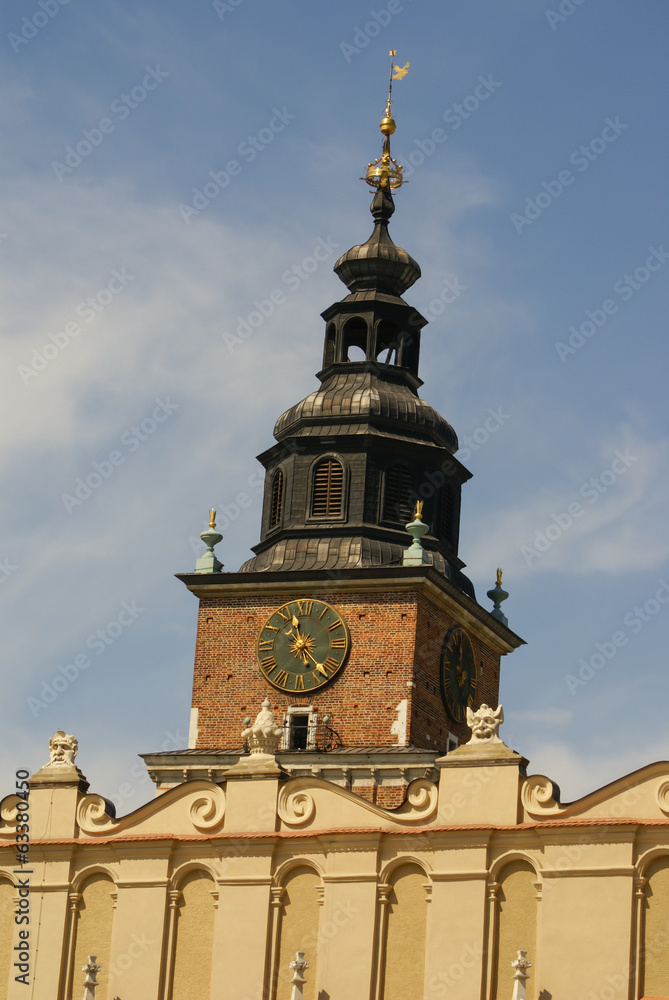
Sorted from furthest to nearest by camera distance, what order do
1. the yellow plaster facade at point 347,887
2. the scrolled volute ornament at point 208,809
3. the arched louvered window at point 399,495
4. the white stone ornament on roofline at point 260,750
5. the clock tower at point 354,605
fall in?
1. the arched louvered window at point 399,495
2. the clock tower at point 354,605
3. the white stone ornament on roofline at point 260,750
4. the scrolled volute ornament at point 208,809
5. the yellow plaster facade at point 347,887

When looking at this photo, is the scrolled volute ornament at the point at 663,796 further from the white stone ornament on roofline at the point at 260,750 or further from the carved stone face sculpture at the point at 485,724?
the white stone ornament on roofline at the point at 260,750

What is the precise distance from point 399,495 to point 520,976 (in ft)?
54.7

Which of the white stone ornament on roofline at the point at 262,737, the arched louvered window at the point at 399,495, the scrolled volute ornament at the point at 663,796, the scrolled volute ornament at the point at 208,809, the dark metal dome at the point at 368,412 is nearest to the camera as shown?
the scrolled volute ornament at the point at 663,796

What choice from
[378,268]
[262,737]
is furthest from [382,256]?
[262,737]

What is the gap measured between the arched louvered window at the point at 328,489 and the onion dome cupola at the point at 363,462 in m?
0.02

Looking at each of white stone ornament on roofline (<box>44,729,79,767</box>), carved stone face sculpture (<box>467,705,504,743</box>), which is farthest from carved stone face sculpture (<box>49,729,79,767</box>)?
carved stone face sculpture (<box>467,705,504,743</box>)

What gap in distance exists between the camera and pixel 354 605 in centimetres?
5450

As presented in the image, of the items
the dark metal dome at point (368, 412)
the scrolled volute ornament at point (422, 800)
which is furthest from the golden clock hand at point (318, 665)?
the scrolled volute ornament at point (422, 800)

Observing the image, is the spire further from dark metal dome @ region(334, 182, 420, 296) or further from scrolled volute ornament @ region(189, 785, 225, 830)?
scrolled volute ornament @ region(189, 785, 225, 830)

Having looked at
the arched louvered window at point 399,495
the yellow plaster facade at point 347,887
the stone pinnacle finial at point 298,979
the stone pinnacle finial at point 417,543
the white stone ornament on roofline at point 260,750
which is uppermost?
the arched louvered window at point 399,495

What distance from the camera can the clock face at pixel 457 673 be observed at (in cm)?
5500

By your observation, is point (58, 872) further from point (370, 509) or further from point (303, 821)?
point (370, 509)

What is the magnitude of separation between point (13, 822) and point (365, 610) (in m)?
10.6

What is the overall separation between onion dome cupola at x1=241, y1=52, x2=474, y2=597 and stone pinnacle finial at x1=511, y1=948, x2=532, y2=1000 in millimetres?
14329
